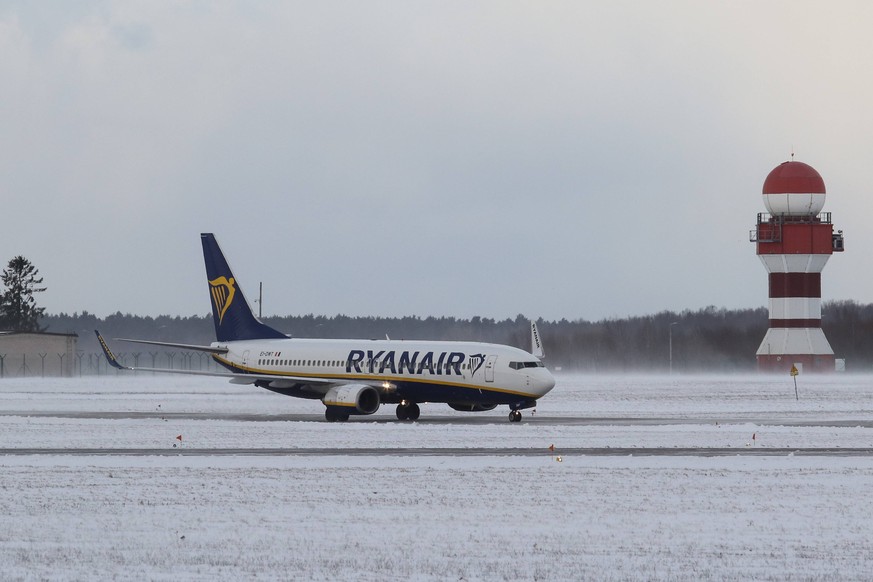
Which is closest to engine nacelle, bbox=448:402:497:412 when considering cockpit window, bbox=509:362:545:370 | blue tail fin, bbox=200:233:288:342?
cockpit window, bbox=509:362:545:370

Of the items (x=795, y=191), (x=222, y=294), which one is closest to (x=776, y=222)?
(x=795, y=191)

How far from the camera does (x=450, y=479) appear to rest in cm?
2952

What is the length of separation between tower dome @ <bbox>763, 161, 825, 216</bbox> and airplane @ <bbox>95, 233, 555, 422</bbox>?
55.4 meters

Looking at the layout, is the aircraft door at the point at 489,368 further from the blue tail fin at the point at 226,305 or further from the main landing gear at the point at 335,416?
the blue tail fin at the point at 226,305

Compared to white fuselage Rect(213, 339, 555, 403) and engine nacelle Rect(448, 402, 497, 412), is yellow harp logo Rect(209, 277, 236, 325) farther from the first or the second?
engine nacelle Rect(448, 402, 497, 412)

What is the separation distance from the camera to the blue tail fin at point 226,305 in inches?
2488

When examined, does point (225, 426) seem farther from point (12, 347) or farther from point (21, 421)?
point (12, 347)

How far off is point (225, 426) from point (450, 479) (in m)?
21.8

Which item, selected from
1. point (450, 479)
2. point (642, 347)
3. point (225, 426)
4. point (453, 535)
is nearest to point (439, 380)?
point (225, 426)

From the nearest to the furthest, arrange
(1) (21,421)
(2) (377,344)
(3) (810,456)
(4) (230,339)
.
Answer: (3) (810,456) < (1) (21,421) < (2) (377,344) < (4) (230,339)

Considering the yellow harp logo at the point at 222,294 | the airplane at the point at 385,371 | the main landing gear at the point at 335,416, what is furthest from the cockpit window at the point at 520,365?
the yellow harp logo at the point at 222,294

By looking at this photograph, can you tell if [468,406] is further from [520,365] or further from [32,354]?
[32,354]

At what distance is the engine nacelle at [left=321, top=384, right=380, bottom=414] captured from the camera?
54031 millimetres

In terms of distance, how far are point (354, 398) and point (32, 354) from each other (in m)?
72.1
